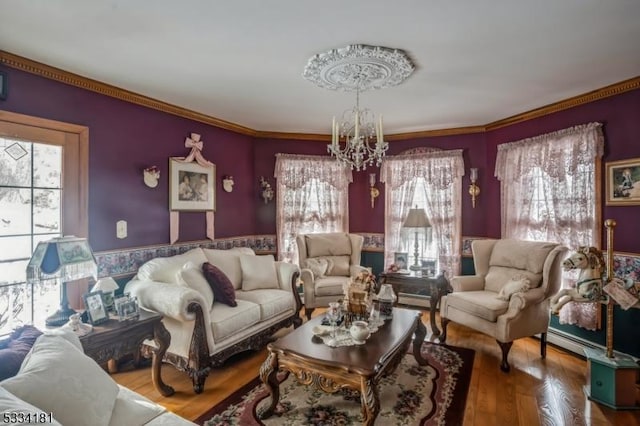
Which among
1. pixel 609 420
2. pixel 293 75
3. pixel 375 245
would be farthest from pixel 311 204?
pixel 609 420

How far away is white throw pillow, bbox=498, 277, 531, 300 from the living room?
1.97ft

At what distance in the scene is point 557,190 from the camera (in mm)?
3773

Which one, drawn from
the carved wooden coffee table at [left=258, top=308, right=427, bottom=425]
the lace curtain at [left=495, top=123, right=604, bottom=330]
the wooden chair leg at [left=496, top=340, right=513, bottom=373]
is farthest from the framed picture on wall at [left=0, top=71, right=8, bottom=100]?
the lace curtain at [left=495, top=123, right=604, bottom=330]

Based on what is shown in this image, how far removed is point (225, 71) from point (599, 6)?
2617mm

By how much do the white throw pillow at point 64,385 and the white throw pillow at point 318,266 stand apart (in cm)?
311

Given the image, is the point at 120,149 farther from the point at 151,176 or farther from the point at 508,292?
the point at 508,292

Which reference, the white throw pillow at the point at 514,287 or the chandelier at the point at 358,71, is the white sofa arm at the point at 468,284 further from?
the chandelier at the point at 358,71

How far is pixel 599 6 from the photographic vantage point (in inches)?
76.8

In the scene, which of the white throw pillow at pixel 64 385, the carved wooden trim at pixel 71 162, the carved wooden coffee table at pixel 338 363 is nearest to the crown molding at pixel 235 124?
the carved wooden trim at pixel 71 162

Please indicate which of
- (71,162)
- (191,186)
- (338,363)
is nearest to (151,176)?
(191,186)

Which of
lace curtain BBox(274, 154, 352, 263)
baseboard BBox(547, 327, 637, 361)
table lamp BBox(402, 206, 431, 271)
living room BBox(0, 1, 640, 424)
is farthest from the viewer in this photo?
lace curtain BBox(274, 154, 352, 263)

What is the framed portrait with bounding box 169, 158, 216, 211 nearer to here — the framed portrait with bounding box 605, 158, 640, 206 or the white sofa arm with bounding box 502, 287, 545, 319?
the white sofa arm with bounding box 502, 287, 545, 319

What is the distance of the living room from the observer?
2979 mm

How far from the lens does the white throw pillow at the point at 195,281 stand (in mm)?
3037
